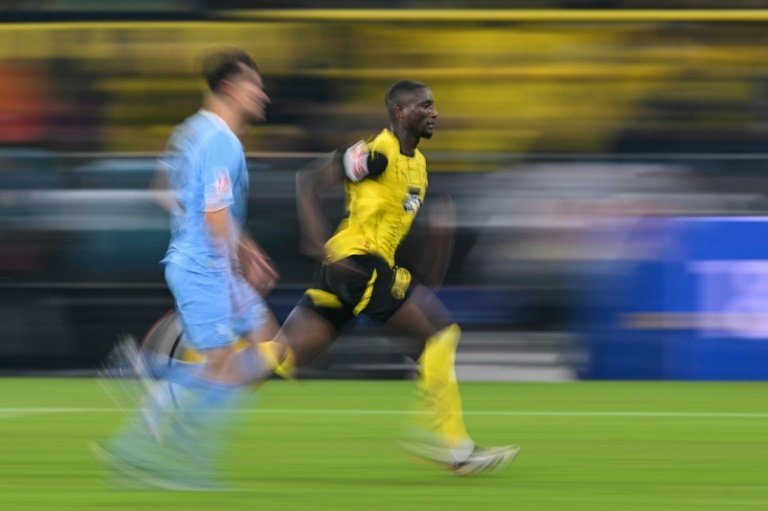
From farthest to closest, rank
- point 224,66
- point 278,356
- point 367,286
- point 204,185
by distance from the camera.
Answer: point 367,286 → point 278,356 → point 224,66 → point 204,185

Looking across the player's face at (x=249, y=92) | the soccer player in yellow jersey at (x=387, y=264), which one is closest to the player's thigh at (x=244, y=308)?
the soccer player in yellow jersey at (x=387, y=264)

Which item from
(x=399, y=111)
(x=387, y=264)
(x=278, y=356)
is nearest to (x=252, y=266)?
(x=278, y=356)

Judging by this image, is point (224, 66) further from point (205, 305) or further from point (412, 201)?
point (412, 201)

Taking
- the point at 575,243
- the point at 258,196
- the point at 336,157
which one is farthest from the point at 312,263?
the point at 336,157

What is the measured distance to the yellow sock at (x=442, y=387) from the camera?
25.2ft

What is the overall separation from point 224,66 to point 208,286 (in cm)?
84

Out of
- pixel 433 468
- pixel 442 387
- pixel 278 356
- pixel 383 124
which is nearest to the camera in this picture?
pixel 278 356

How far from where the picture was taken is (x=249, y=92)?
23.3 feet

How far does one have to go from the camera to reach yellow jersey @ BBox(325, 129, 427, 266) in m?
7.77

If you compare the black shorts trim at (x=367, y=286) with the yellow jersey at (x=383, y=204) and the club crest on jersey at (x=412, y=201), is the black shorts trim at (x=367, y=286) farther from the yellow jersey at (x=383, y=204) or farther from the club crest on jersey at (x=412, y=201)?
the club crest on jersey at (x=412, y=201)

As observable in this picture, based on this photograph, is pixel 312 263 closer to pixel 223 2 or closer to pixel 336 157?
pixel 223 2

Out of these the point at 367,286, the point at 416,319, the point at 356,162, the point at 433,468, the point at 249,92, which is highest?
the point at 249,92

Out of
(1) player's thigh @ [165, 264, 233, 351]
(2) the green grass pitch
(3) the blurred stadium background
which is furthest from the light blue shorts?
(3) the blurred stadium background

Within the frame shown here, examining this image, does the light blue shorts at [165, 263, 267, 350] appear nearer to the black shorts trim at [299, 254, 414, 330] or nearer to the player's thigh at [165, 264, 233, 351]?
the player's thigh at [165, 264, 233, 351]
